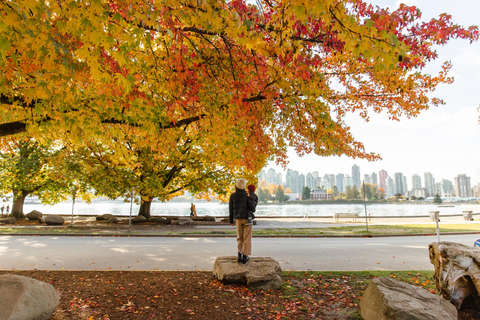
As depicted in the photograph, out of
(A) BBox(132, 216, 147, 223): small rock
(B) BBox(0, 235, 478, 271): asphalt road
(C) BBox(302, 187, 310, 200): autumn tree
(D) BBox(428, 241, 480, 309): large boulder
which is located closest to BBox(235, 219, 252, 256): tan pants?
(B) BBox(0, 235, 478, 271): asphalt road

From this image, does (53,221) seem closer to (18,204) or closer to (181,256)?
(18,204)

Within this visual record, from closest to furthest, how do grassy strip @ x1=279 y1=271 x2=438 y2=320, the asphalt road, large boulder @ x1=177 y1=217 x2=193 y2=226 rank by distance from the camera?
1. grassy strip @ x1=279 y1=271 x2=438 y2=320
2. the asphalt road
3. large boulder @ x1=177 y1=217 x2=193 y2=226

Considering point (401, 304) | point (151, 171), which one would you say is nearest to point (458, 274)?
point (401, 304)

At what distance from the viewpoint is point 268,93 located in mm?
6797

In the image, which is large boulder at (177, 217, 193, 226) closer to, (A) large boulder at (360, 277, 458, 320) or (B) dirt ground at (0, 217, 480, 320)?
(B) dirt ground at (0, 217, 480, 320)

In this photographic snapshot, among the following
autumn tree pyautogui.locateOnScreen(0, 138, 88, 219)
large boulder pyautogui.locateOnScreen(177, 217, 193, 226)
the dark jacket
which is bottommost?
large boulder pyautogui.locateOnScreen(177, 217, 193, 226)

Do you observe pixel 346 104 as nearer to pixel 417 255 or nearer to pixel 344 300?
pixel 417 255

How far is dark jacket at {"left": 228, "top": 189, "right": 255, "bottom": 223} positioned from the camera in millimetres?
6031

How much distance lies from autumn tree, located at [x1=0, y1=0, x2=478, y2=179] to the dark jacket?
1856 mm

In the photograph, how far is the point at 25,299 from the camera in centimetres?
331

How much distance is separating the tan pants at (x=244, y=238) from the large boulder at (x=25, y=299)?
329 cm

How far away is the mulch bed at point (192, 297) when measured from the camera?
4086 mm

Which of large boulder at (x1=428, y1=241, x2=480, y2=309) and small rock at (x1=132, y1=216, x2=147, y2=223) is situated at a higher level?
large boulder at (x1=428, y1=241, x2=480, y2=309)

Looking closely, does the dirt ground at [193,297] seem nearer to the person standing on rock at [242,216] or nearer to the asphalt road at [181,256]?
the person standing on rock at [242,216]
